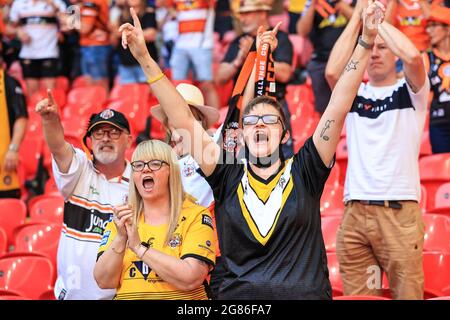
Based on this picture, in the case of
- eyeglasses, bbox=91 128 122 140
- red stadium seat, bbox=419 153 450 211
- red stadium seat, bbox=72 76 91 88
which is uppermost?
red stadium seat, bbox=72 76 91 88

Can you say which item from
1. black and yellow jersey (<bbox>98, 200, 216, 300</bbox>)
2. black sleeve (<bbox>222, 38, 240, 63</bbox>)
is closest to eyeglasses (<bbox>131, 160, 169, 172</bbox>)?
black and yellow jersey (<bbox>98, 200, 216, 300</bbox>)

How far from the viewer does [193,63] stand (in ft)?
30.7

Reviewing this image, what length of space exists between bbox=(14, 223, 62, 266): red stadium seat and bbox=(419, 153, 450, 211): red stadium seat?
2.64 m

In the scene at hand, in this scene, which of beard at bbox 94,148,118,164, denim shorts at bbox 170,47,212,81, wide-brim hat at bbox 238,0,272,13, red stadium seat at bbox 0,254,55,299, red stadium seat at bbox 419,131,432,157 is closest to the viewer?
beard at bbox 94,148,118,164

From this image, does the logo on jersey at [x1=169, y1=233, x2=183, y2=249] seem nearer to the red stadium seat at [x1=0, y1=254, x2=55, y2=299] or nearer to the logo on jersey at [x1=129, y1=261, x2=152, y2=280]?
the logo on jersey at [x1=129, y1=261, x2=152, y2=280]

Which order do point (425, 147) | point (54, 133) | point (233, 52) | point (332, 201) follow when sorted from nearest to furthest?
point (54, 133), point (332, 201), point (425, 147), point (233, 52)

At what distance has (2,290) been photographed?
5.25 meters

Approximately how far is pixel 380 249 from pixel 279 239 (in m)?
1.48

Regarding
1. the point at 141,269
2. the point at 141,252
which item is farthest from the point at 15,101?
the point at 141,252

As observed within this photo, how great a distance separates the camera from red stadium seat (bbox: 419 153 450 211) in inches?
258

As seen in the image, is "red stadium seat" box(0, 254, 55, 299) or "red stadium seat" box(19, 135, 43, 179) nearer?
"red stadium seat" box(0, 254, 55, 299)

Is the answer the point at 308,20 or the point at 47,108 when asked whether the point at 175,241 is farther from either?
the point at 308,20
